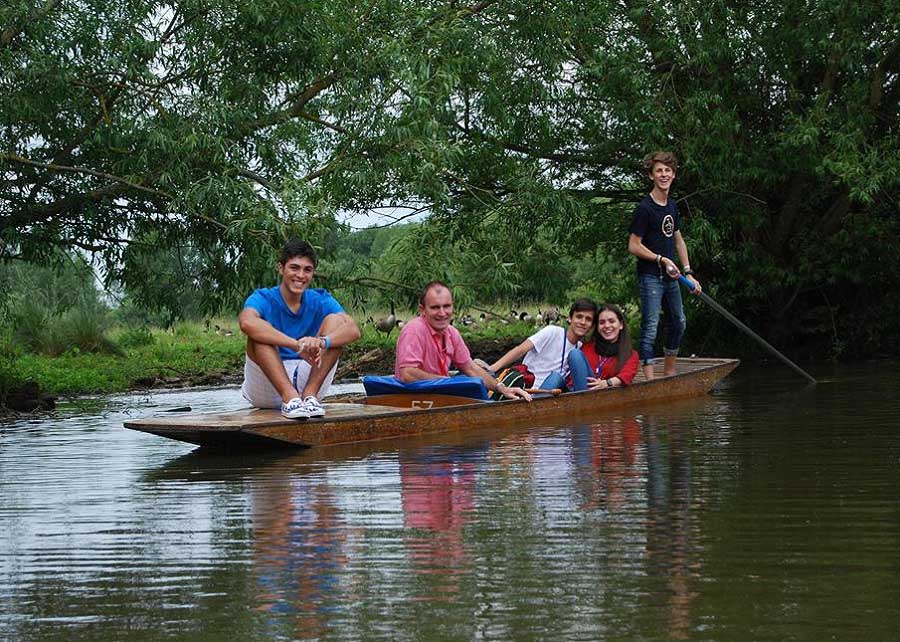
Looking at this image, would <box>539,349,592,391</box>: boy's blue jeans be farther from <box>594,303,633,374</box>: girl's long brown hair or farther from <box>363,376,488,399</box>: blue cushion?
<box>363,376,488,399</box>: blue cushion

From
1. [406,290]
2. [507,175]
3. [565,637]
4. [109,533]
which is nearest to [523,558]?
[565,637]

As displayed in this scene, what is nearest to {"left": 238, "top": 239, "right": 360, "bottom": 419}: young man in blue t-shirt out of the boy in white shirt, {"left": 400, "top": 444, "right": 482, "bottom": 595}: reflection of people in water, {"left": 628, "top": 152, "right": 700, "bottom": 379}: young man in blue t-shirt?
{"left": 400, "top": 444, "right": 482, "bottom": 595}: reflection of people in water

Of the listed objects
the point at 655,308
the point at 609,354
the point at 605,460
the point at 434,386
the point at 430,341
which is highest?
the point at 655,308

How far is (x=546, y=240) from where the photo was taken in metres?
18.3

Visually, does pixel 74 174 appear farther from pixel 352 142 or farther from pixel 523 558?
pixel 523 558

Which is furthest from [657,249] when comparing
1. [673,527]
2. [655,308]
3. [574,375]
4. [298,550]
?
[298,550]

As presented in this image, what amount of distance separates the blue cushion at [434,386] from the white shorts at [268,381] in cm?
67

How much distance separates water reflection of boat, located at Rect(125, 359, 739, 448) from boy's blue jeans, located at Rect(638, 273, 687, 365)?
54cm

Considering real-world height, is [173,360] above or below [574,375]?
above

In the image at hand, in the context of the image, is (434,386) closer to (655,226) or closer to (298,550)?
(655,226)

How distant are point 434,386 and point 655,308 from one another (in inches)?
120

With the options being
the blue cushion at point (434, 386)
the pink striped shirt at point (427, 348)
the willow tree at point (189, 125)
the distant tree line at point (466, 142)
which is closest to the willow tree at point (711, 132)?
the distant tree line at point (466, 142)

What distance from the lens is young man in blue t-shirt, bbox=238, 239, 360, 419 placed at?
874 cm

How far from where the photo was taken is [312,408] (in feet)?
28.6
